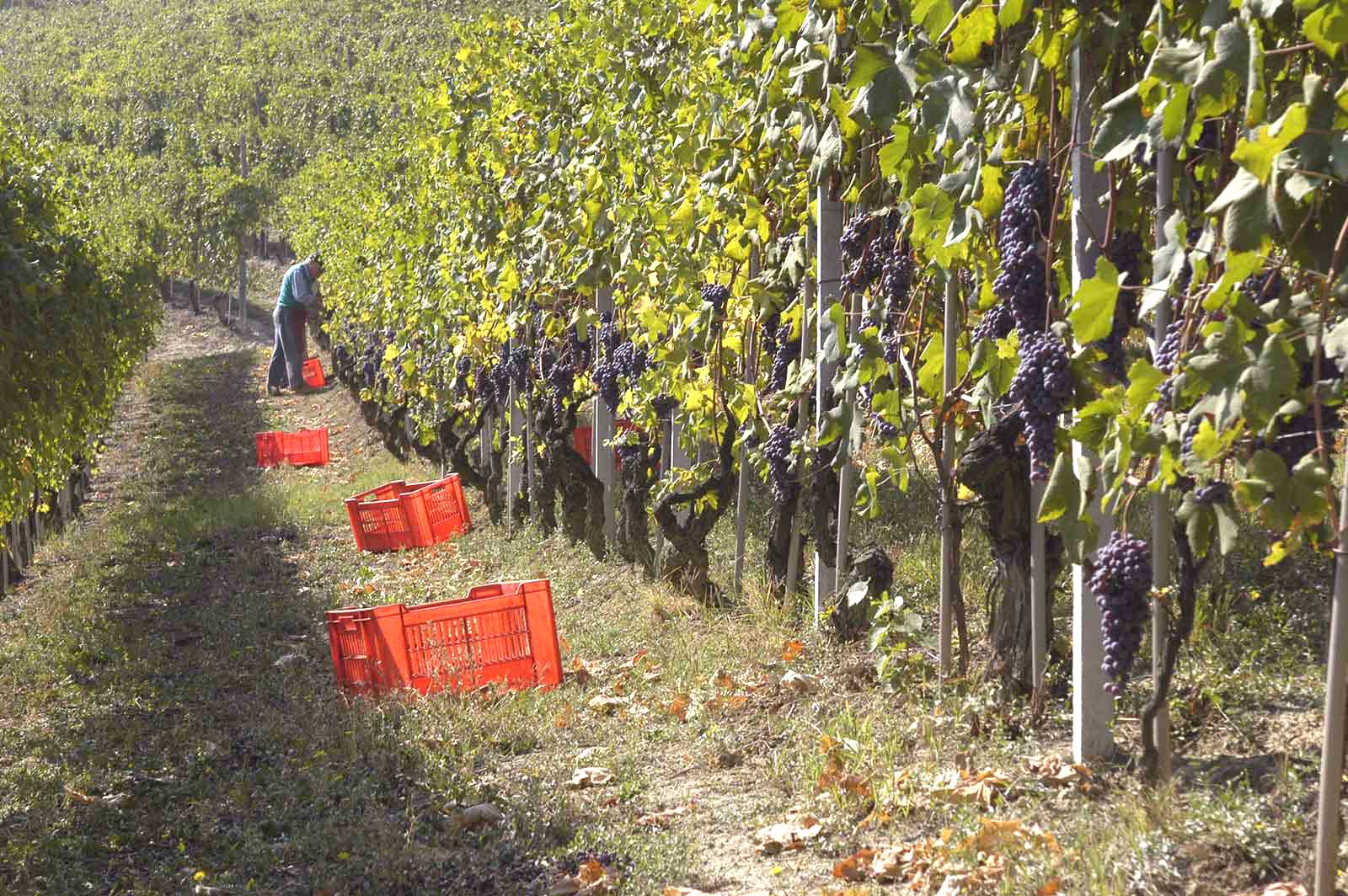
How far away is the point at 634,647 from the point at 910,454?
214 cm

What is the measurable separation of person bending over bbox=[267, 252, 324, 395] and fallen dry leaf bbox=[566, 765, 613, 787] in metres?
17.5

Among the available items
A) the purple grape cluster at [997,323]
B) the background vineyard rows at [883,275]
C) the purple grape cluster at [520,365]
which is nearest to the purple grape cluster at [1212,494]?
the background vineyard rows at [883,275]

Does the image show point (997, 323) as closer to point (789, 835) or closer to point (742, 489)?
point (789, 835)

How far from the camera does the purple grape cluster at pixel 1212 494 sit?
2406 millimetres

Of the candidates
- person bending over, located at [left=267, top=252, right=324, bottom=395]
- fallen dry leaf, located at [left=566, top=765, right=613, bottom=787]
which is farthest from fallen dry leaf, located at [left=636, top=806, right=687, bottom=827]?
person bending over, located at [left=267, top=252, right=324, bottom=395]

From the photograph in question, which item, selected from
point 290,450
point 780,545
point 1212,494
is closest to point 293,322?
point 290,450

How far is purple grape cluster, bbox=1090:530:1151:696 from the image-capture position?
9.00 feet

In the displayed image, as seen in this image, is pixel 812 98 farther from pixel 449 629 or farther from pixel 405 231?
pixel 405 231

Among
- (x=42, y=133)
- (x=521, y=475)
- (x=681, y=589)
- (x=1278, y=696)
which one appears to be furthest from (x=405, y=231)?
(x=42, y=133)

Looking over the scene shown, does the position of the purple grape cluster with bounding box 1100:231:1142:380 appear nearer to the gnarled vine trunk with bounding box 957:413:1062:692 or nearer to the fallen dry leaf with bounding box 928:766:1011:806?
the gnarled vine trunk with bounding box 957:413:1062:692

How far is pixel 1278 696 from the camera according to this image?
11.9 ft

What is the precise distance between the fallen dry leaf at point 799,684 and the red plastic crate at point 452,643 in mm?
1324

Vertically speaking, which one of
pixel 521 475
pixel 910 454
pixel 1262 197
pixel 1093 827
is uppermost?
pixel 1262 197

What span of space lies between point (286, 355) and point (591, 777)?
70.3 feet
